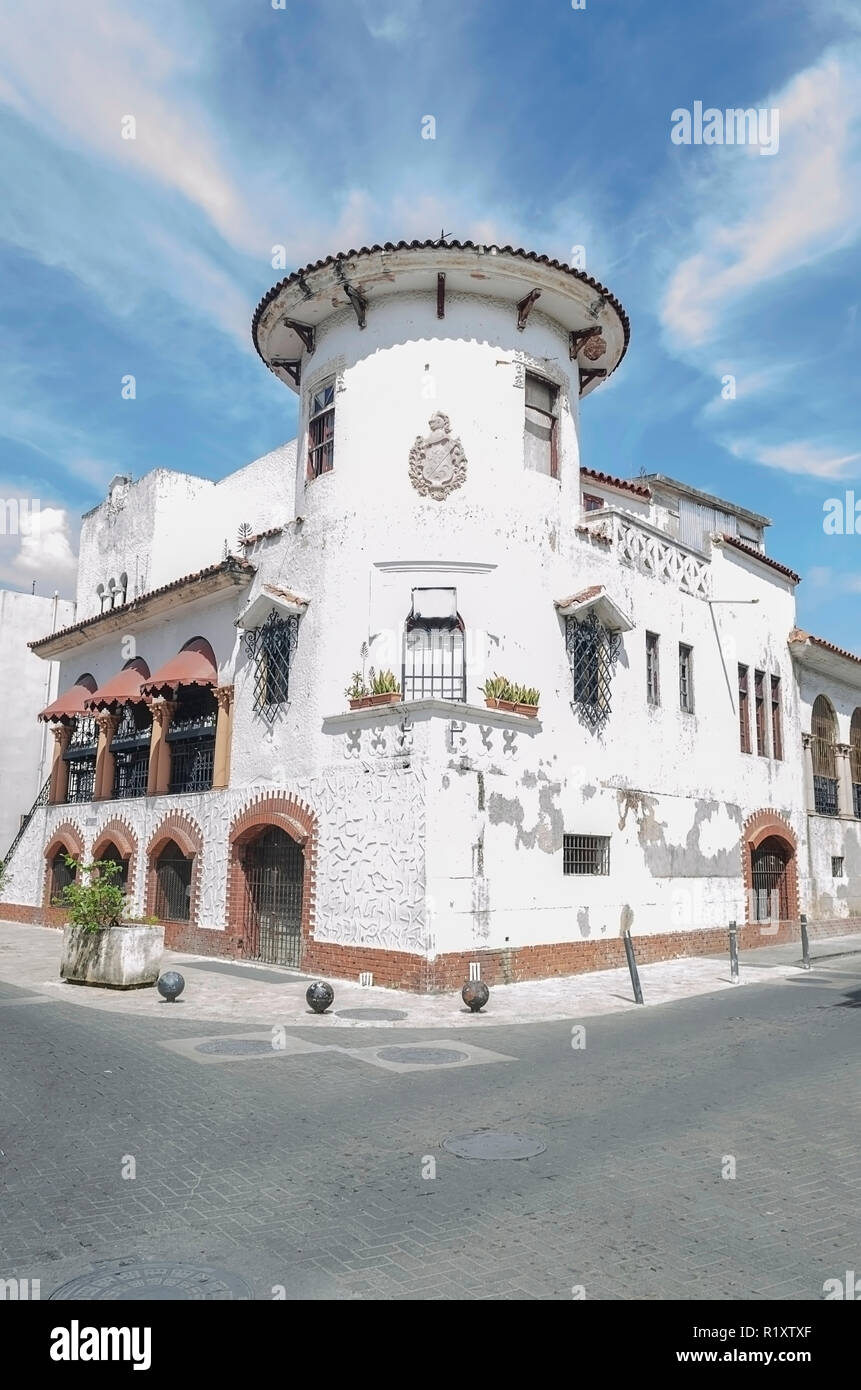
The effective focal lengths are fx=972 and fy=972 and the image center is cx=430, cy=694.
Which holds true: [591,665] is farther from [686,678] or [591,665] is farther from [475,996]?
[475,996]

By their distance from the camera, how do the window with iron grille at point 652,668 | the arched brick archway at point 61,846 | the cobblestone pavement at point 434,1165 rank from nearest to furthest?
the cobblestone pavement at point 434,1165 → the window with iron grille at point 652,668 → the arched brick archway at point 61,846

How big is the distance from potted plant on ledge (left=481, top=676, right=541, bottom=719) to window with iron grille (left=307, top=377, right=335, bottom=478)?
5.30m

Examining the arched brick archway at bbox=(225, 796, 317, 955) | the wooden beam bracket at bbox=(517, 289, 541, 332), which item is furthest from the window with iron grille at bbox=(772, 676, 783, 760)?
the arched brick archway at bbox=(225, 796, 317, 955)

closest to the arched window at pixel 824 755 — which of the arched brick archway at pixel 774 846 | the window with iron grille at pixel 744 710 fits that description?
the arched brick archway at pixel 774 846

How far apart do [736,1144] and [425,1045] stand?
14.8ft

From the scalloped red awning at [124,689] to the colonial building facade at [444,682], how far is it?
121 mm

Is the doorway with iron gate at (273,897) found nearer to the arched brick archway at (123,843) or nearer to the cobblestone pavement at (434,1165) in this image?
→ the arched brick archway at (123,843)

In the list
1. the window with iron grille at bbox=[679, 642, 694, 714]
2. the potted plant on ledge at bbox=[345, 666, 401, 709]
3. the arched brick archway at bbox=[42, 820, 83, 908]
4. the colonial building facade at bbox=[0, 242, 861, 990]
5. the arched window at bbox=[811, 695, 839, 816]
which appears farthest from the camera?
the arched window at bbox=[811, 695, 839, 816]

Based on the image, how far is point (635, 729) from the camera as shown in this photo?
19500 mm

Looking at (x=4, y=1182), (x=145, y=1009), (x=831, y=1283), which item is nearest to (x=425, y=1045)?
(x=145, y=1009)

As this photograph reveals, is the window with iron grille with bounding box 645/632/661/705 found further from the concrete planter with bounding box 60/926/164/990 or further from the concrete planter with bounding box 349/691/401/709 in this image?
the concrete planter with bounding box 60/926/164/990

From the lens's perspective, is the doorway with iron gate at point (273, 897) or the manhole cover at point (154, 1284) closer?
the manhole cover at point (154, 1284)

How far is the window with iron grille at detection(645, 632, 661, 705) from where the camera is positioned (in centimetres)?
2036

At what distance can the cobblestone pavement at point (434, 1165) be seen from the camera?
4.72 metres
